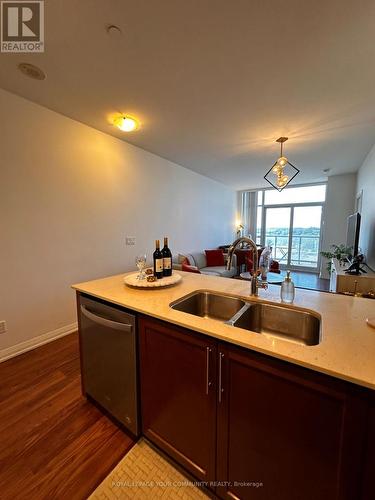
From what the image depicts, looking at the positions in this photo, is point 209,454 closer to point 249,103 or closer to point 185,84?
point 185,84

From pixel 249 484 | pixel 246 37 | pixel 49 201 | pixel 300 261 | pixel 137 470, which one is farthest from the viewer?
pixel 300 261

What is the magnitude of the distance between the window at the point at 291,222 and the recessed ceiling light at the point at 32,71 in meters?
6.42

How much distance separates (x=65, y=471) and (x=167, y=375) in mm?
833

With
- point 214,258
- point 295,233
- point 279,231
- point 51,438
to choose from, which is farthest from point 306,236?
point 51,438

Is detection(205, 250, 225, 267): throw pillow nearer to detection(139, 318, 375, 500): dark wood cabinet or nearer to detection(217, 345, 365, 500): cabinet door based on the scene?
detection(139, 318, 375, 500): dark wood cabinet

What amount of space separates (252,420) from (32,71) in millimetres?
2841

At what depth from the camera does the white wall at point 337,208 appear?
204 inches

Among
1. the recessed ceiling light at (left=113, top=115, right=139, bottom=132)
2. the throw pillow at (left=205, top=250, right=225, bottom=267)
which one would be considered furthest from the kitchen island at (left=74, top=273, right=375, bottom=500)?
the throw pillow at (left=205, top=250, right=225, bottom=267)

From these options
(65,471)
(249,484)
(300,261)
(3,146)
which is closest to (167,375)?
(249,484)

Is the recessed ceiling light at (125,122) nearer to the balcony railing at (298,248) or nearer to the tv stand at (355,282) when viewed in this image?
the tv stand at (355,282)

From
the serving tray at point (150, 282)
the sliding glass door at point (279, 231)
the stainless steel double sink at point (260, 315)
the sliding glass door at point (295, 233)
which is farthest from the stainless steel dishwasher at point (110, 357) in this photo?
the sliding glass door at point (279, 231)

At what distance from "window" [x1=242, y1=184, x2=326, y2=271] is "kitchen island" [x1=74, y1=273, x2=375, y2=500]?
597cm

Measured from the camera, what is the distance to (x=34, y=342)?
2322mm

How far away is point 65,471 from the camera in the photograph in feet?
3.92
